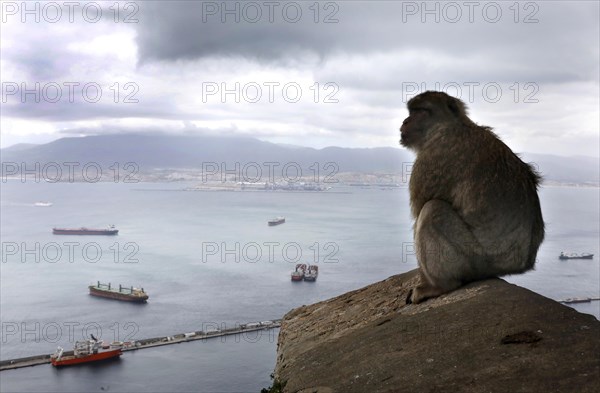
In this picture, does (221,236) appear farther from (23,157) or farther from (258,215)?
(23,157)

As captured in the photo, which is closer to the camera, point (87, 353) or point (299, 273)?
point (87, 353)

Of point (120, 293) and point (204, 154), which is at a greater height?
point (204, 154)

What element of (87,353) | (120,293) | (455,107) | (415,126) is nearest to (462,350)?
(415,126)

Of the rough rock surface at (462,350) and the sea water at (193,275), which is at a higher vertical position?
the rough rock surface at (462,350)

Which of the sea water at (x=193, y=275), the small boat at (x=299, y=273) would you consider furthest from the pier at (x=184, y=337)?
the small boat at (x=299, y=273)

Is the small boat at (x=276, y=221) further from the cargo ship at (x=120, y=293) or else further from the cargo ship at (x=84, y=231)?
the cargo ship at (x=120, y=293)

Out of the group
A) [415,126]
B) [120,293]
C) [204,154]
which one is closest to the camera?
[415,126]

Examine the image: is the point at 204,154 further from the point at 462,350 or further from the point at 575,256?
the point at 462,350
